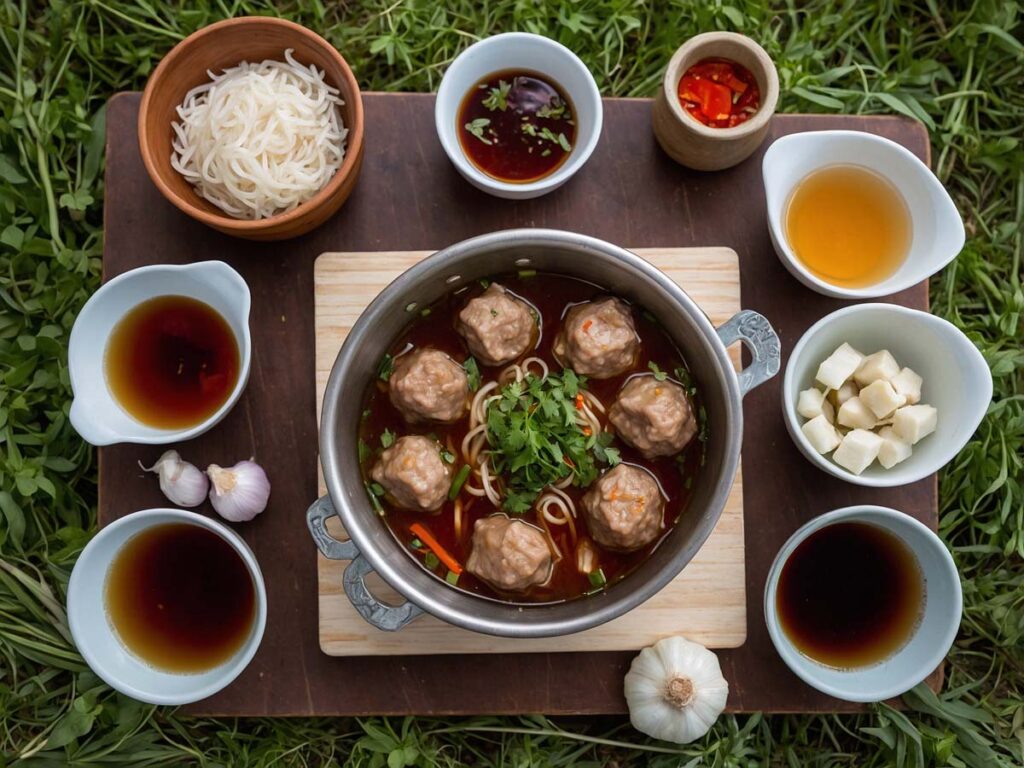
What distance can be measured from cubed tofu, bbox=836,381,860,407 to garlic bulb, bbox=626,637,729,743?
0.97 meters

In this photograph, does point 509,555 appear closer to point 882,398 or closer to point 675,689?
point 675,689

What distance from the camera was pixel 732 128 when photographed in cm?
302

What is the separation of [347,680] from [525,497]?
91 cm

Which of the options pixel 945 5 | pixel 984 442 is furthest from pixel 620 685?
pixel 945 5

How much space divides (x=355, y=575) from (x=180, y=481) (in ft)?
2.53

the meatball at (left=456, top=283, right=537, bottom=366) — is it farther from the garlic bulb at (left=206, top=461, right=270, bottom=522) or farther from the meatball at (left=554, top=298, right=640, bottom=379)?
the garlic bulb at (left=206, top=461, right=270, bottom=522)

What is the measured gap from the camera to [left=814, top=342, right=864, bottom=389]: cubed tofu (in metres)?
3.02

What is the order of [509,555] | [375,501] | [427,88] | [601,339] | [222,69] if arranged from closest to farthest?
1. [509,555]
2. [601,339]
3. [375,501]
4. [222,69]
5. [427,88]

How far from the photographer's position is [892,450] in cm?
300

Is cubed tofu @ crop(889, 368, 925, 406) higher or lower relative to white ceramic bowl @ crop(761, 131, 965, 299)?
lower

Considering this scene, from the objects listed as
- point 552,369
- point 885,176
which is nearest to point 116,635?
point 552,369

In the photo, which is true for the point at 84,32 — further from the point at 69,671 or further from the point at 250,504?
the point at 69,671

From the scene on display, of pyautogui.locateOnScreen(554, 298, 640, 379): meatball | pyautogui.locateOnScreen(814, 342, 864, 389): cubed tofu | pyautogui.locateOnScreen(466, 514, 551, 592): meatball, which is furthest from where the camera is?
pyautogui.locateOnScreen(814, 342, 864, 389): cubed tofu

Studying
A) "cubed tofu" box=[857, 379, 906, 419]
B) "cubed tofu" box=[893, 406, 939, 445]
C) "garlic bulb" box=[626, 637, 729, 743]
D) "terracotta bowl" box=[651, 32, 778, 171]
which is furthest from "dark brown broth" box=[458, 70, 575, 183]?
"garlic bulb" box=[626, 637, 729, 743]
